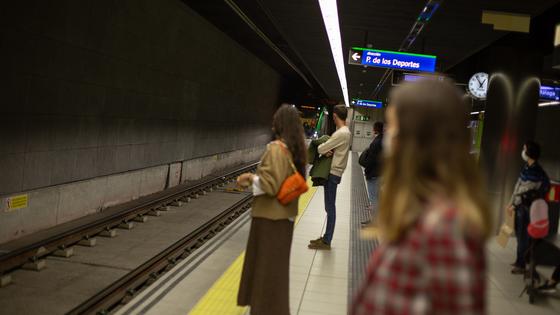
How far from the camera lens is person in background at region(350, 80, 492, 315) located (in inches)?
48.5

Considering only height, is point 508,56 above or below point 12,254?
above

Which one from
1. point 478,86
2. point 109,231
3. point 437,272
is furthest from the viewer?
point 478,86

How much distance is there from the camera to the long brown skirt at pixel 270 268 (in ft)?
11.9

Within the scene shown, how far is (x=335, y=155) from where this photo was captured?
6453 millimetres

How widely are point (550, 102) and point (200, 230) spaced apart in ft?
23.4

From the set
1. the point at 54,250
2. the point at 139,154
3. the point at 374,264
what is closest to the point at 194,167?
the point at 139,154

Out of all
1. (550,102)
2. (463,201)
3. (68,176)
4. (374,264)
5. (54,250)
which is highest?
(550,102)

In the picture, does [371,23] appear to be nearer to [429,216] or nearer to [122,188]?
[122,188]

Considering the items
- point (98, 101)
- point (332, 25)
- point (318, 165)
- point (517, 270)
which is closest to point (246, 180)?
point (318, 165)

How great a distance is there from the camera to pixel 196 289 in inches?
213

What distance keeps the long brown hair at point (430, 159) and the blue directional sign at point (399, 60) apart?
1070 centimetres

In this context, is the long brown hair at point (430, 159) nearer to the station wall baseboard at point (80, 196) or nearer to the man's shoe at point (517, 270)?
the man's shoe at point (517, 270)

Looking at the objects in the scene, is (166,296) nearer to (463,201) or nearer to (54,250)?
(54,250)

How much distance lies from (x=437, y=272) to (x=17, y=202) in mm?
7123
